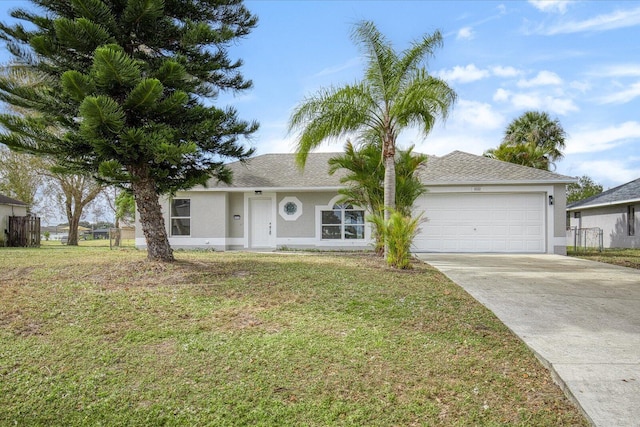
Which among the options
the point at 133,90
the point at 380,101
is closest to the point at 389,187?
the point at 380,101

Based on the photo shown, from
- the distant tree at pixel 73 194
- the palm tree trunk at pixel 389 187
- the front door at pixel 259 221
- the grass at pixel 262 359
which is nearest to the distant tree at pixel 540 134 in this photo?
the front door at pixel 259 221

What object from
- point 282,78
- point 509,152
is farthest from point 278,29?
point 509,152

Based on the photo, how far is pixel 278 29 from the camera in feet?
34.4

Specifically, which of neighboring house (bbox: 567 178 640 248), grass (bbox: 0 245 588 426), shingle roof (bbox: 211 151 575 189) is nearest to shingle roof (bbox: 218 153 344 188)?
shingle roof (bbox: 211 151 575 189)

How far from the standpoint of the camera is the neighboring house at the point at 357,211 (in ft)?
48.3

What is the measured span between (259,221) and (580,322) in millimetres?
12704

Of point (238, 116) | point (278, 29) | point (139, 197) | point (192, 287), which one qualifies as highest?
point (278, 29)

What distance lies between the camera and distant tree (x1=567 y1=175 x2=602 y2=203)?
35.7 meters

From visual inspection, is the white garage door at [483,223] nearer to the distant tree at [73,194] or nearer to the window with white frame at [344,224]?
the window with white frame at [344,224]

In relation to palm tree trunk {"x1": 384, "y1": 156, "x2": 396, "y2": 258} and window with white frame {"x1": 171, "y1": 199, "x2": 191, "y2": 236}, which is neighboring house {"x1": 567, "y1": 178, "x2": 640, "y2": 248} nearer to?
palm tree trunk {"x1": 384, "y1": 156, "x2": 396, "y2": 258}

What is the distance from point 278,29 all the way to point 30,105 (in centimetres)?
574

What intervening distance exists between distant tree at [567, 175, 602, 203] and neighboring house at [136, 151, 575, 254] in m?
23.6

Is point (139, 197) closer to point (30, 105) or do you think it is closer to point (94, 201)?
point (30, 105)

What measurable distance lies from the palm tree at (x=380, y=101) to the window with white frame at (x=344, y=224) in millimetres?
5954
